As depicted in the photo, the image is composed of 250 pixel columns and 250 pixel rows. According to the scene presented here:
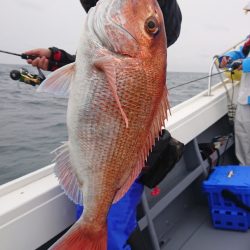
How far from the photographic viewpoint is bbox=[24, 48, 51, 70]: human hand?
162 cm

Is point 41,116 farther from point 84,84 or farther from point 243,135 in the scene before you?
point 84,84

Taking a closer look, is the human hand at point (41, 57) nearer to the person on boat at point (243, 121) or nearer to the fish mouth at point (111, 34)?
the fish mouth at point (111, 34)

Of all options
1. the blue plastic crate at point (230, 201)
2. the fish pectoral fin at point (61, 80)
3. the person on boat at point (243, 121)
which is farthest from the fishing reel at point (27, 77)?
the person on boat at point (243, 121)

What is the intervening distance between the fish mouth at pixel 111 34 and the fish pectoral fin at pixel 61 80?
0.13m

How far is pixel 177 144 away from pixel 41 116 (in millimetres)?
4765

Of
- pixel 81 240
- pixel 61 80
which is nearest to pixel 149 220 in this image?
pixel 81 240

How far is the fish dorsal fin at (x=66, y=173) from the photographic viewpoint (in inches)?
49.7

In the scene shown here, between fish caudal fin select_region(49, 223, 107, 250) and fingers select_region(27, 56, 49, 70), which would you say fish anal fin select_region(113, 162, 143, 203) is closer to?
fish caudal fin select_region(49, 223, 107, 250)

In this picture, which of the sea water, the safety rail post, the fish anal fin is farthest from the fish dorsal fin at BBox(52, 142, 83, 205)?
the sea water

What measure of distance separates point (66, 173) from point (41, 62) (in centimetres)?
58

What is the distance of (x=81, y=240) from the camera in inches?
48.3

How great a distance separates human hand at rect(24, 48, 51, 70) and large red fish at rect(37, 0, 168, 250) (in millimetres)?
421

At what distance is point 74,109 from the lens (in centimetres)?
117

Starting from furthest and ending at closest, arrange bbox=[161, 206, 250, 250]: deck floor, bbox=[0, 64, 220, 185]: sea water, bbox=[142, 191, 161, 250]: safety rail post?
bbox=[0, 64, 220, 185]: sea water < bbox=[161, 206, 250, 250]: deck floor < bbox=[142, 191, 161, 250]: safety rail post
